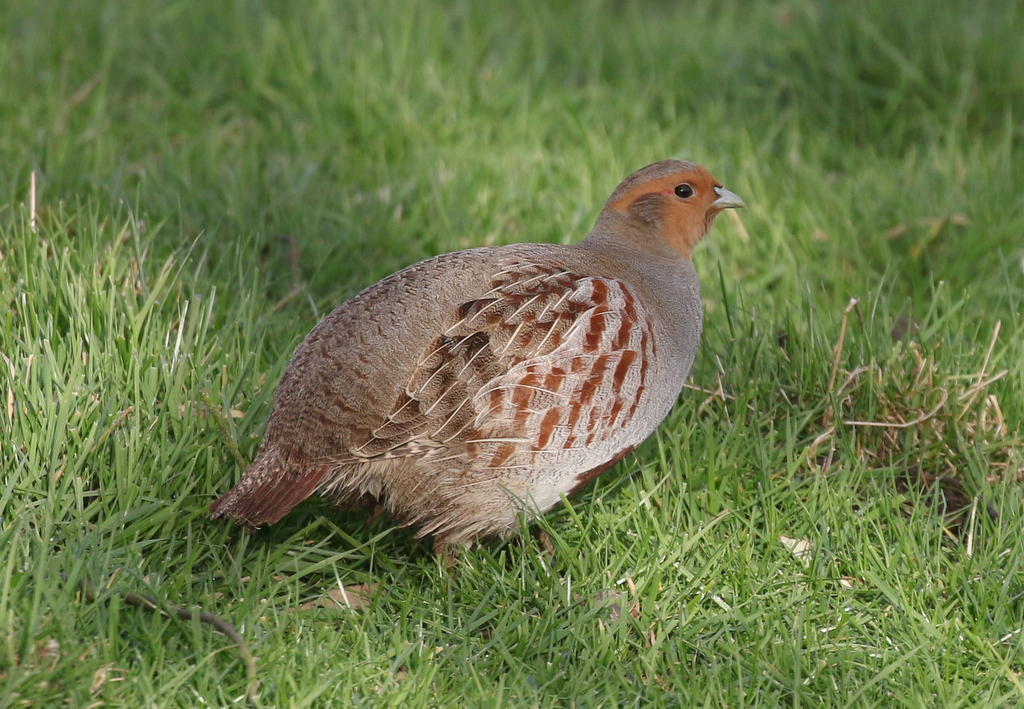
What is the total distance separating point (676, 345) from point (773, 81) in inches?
123

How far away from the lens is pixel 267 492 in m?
2.82

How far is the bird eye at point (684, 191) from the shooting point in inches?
138

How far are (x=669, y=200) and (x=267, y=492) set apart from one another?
1544 millimetres

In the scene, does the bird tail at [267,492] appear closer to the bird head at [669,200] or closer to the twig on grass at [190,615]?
the twig on grass at [190,615]

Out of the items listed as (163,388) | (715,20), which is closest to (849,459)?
(163,388)

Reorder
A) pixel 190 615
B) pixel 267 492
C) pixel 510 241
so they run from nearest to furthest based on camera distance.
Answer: pixel 190 615, pixel 267 492, pixel 510 241

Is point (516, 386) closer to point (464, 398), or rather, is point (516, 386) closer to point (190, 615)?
point (464, 398)

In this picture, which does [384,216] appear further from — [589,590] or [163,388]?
[589,590]

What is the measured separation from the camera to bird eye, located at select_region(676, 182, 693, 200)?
3.50 metres

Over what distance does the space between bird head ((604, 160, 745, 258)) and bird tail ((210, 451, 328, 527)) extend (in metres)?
1.32

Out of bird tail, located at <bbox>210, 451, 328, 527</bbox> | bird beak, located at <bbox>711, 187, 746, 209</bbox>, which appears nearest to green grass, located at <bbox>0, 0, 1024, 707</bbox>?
bird tail, located at <bbox>210, 451, 328, 527</bbox>

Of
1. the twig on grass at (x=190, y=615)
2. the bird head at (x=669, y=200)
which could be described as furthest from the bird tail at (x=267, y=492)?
the bird head at (x=669, y=200)

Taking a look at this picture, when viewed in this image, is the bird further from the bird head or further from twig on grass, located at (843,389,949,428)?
twig on grass, located at (843,389,949,428)

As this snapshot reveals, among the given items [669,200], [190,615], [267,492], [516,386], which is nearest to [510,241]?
[669,200]
